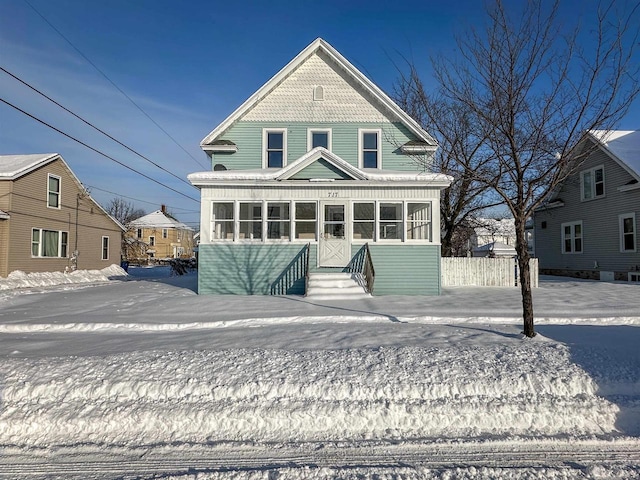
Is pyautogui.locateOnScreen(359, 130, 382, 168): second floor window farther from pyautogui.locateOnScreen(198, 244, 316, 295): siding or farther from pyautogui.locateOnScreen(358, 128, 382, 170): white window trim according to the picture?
pyautogui.locateOnScreen(198, 244, 316, 295): siding

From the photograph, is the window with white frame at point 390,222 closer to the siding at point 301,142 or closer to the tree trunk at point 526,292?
the siding at point 301,142

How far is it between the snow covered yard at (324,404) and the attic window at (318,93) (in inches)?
463

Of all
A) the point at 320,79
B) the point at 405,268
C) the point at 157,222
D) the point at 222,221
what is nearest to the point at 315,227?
the point at 222,221

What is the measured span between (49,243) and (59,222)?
135 cm

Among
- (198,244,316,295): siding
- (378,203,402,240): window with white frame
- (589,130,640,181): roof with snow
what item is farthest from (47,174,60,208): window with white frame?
(589,130,640,181): roof with snow

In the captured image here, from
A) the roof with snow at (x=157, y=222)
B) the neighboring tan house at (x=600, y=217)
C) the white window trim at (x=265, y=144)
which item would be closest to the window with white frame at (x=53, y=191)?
the white window trim at (x=265, y=144)

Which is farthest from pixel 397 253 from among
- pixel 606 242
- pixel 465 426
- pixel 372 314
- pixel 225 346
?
pixel 606 242

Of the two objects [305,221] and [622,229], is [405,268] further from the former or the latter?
[622,229]

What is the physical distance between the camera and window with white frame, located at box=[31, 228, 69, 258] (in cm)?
1914

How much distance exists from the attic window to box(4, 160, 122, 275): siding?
1518 cm

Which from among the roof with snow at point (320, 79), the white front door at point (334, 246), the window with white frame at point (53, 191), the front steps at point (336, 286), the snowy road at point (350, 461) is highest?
the roof with snow at point (320, 79)

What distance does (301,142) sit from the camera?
15.5 meters

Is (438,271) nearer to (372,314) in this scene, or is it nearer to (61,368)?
(372,314)

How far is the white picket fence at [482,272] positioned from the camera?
48.5 feet
